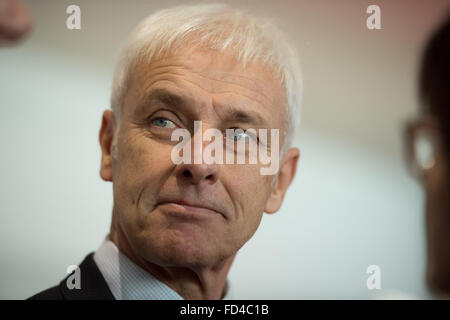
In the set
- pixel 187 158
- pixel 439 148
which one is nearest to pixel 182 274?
pixel 187 158

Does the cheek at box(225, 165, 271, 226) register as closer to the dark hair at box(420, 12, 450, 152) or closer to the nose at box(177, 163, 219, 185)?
the nose at box(177, 163, 219, 185)

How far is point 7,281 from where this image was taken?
1.72 m

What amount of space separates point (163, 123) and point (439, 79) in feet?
2.37

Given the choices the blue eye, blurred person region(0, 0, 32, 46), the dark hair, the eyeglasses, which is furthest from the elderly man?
blurred person region(0, 0, 32, 46)

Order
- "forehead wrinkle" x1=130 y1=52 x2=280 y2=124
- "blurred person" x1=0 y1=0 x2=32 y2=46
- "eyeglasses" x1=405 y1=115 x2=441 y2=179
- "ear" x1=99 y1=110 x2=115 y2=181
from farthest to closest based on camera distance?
1. "ear" x1=99 y1=110 x2=115 y2=181
2. "forehead wrinkle" x1=130 y1=52 x2=280 y2=124
3. "eyeglasses" x1=405 y1=115 x2=441 y2=179
4. "blurred person" x1=0 y1=0 x2=32 y2=46

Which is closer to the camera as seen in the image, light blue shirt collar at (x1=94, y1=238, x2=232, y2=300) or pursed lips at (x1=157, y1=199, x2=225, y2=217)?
pursed lips at (x1=157, y1=199, x2=225, y2=217)

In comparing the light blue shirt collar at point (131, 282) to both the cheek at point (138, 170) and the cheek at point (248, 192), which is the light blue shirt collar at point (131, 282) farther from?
the cheek at point (248, 192)

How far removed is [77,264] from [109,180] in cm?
32

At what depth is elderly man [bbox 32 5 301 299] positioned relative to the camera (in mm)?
1488

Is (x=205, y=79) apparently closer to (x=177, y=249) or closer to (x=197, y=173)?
(x=197, y=173)

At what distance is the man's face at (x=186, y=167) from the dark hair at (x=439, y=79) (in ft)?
1.60

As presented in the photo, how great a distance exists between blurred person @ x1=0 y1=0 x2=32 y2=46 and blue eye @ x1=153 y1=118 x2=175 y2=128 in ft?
2.04

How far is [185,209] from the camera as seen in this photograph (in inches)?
57.7

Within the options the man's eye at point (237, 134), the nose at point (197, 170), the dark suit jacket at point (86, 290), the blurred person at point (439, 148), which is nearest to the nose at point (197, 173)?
the nose at point (197, 170)
